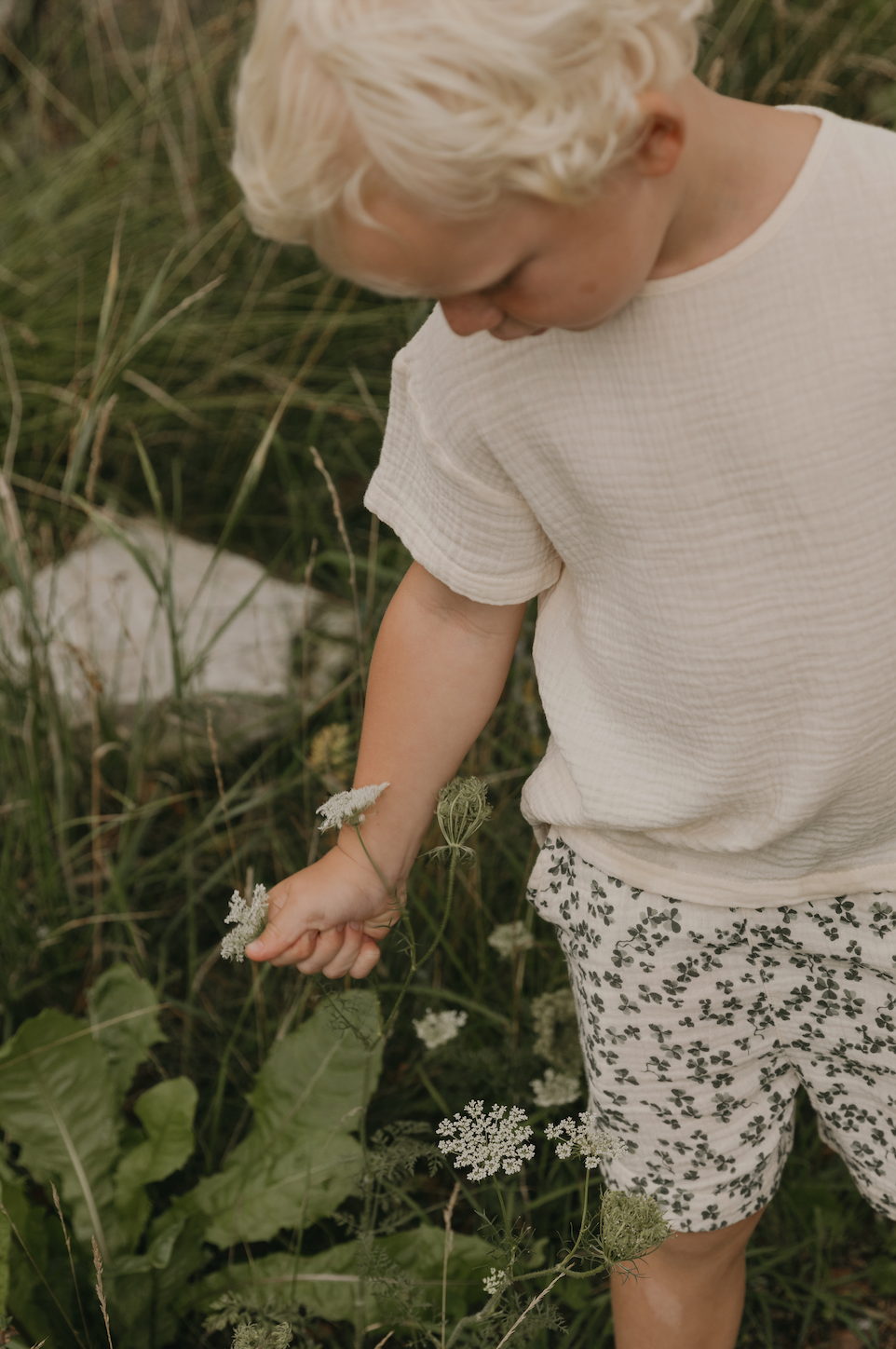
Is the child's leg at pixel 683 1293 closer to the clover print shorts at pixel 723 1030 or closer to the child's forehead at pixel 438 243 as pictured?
the clover print shorts at pixel 723 1030

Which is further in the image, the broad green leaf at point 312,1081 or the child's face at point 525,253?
the broad green leaf at point 312,1081

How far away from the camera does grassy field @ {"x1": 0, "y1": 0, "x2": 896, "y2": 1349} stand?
1478mm

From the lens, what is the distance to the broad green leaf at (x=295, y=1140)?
1.38m

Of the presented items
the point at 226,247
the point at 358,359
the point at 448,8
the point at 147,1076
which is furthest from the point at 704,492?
the point at 226,247

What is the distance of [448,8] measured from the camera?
0.65 metres

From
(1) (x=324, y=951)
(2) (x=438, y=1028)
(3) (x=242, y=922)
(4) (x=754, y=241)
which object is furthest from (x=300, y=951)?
(4) (x=754, y=241)

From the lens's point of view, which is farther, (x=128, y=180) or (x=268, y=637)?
(x=128, y=180)

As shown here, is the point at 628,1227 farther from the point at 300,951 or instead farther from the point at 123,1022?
the point at 123,1022

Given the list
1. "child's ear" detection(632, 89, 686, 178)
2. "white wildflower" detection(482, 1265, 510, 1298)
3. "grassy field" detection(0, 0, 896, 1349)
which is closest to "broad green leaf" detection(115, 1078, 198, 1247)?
"grassy field" detection(0, 0, 896, 1349)

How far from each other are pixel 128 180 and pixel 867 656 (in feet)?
8.10

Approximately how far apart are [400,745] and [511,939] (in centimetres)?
52

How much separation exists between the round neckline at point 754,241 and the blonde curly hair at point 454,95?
0.13m

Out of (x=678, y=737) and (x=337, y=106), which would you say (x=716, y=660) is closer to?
(x=678, y=737)

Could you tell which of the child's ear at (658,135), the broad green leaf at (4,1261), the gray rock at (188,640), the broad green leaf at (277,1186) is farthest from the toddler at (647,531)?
the gray rock at (188,640)
